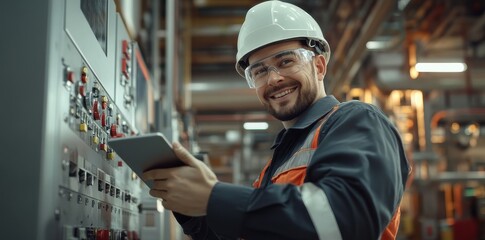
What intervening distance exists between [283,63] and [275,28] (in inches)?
4.5

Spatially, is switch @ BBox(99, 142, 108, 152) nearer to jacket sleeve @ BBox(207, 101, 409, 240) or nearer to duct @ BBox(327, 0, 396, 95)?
jacket sleeve @ BBox(207, 101, 409, 240)

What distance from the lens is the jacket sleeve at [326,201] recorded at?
1162 millimetres

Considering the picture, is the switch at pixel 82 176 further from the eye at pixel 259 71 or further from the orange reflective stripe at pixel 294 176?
the eye at pixel 259 71

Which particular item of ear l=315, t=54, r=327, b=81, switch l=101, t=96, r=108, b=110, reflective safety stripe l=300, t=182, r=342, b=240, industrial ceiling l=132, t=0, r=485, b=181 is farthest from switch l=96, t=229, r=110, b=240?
industrial ceiling l=132, t=0, r=485, b=181

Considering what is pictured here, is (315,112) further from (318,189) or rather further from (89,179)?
(89,179)

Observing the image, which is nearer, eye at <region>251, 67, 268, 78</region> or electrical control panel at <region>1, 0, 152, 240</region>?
electrical control panel at <region>1, 0, 152, 240</region>

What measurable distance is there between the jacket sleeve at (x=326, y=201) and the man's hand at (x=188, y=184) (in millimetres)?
27

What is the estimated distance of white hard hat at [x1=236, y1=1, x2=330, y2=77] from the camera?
1.66m

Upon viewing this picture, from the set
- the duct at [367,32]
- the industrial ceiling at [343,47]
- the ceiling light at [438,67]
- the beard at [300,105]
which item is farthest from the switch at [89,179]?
the ceiling light at [438,67]

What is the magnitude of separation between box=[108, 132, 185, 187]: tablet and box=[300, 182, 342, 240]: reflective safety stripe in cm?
31

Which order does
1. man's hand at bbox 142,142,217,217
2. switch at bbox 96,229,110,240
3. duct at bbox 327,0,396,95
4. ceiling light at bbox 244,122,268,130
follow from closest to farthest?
man's hand at bbox 142,142,217,217 → switch at bbox 96,229,110,240 → duct at bbox 327,0,396,95 → ceiling light at bbox 244,122,268,130

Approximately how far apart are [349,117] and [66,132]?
0.66 metres

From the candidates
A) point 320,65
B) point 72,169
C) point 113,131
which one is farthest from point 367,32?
point 72,169

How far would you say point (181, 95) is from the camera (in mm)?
4672
